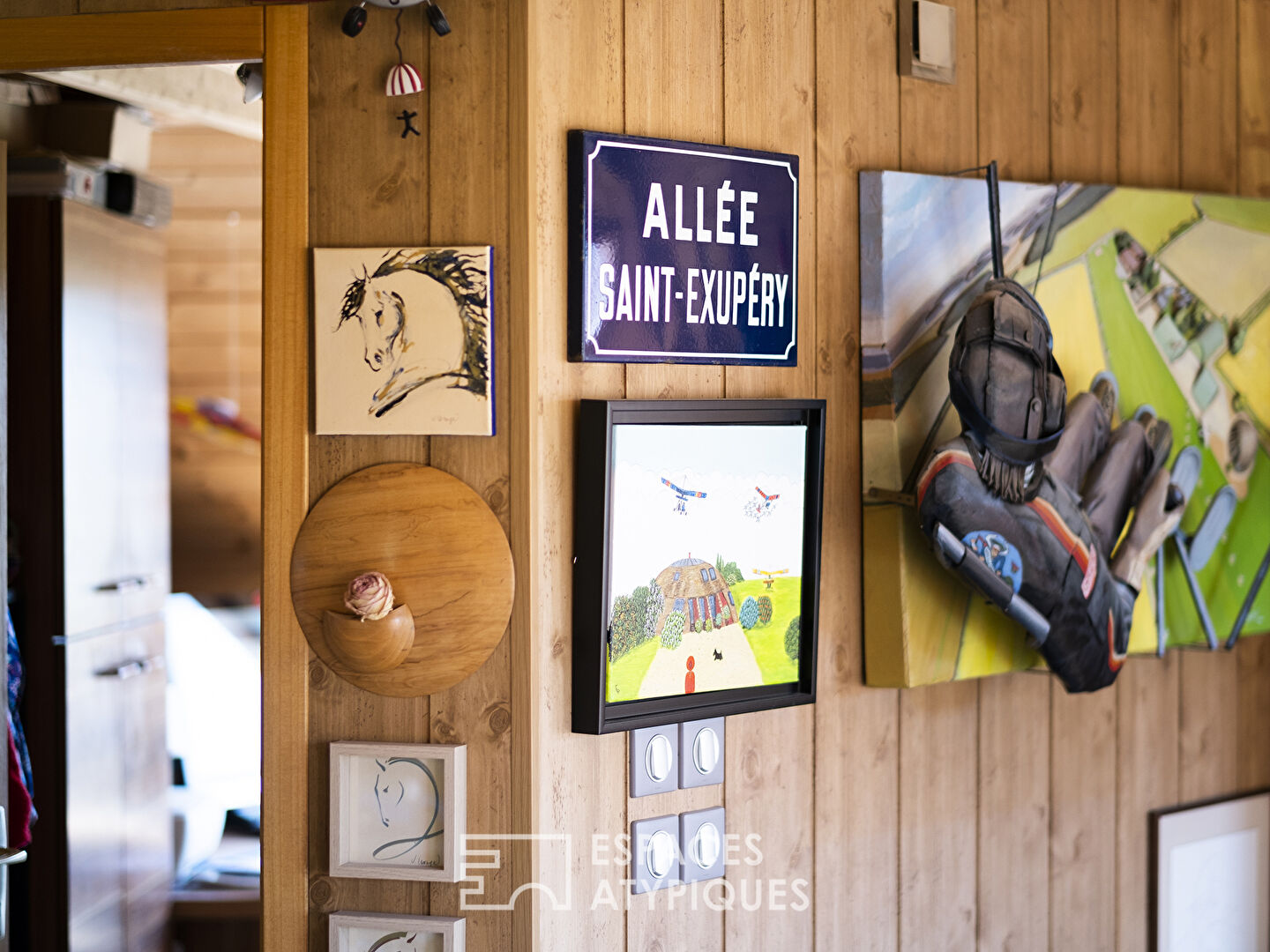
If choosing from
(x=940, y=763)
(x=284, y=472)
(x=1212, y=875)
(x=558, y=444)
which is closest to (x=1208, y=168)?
(x=940, y=763)

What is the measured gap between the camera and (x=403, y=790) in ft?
4.97

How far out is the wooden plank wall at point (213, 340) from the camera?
3.97m

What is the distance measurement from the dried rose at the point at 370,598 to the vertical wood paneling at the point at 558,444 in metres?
0.18

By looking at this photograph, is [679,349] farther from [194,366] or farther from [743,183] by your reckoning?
[194,366]

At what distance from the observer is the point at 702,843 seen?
167cm

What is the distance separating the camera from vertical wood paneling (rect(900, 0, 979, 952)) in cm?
186

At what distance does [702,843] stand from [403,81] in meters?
1.17

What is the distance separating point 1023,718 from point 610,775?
83 centimetres

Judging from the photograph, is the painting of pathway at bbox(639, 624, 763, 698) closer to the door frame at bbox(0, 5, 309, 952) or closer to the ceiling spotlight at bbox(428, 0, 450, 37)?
the door frame at bbox(0, 5, 309, 952)

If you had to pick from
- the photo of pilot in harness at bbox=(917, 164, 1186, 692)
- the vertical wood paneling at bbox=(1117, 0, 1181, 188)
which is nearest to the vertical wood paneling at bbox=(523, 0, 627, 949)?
the photo of pilot in harness at bbox=(917, 164, 1186, 692)

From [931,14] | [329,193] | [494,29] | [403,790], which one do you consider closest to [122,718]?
[403,790]

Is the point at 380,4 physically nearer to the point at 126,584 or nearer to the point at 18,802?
the point at 18,802

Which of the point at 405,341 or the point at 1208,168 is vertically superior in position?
the point at 1208,168

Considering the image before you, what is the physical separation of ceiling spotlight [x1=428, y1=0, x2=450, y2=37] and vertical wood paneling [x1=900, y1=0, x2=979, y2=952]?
782mm
